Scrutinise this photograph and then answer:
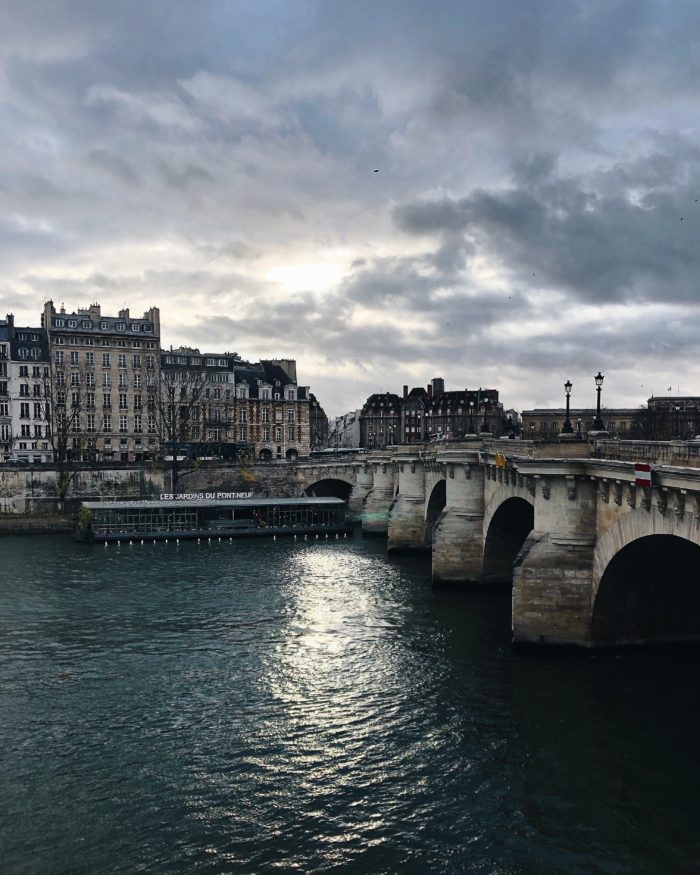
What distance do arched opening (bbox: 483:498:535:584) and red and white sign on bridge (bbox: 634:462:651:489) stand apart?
1951 centimetres

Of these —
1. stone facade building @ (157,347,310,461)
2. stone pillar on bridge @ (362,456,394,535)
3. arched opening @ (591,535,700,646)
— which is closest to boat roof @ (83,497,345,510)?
stone pillar on bridge @ (362,456,394,535)

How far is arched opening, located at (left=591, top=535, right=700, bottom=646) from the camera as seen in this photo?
1085 inches

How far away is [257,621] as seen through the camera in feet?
125

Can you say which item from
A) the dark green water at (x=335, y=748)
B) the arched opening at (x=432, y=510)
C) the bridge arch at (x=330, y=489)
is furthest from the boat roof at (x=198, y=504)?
the dark green water at (x=335, y=748)

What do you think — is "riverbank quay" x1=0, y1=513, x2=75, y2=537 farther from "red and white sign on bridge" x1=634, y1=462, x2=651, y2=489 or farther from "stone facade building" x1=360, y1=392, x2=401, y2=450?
"stone facade building" x1=360, y1=392, x2=401, y2=450

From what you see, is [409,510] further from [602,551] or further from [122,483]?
[122,483]

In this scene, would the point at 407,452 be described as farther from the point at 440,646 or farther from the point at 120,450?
the point at 120,450

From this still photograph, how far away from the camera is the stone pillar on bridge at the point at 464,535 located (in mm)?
44281

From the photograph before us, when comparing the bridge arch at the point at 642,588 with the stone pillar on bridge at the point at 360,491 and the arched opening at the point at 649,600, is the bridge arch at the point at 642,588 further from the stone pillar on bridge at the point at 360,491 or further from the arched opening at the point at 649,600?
the stone pillar on bridge at the point at 360,491

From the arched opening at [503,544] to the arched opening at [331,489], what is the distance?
5456 cm

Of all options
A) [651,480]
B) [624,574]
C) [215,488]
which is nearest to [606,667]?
[624,574]

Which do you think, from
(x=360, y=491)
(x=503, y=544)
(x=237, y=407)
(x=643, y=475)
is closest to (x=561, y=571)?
(x=643, y=475)

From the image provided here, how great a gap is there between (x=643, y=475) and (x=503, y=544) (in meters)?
21.8

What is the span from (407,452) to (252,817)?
44196 mm
